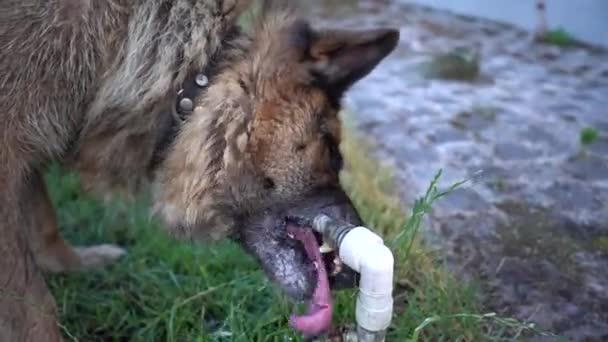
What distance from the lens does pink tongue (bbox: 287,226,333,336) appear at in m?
2.10

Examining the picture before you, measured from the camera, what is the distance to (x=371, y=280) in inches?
74.5

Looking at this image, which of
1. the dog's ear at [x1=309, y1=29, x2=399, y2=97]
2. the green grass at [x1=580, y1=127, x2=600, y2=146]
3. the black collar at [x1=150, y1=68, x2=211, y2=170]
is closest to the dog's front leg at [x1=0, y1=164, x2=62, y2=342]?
the black collar at [x1=150, y1=68, x2=211, y2=170]

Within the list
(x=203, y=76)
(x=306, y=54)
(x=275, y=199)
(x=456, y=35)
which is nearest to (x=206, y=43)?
(x=203, y=76)

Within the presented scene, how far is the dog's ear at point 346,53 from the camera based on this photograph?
219 centimetres

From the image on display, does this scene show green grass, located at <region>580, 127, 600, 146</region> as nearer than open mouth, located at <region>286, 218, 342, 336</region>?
No

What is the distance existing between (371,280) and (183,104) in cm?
84

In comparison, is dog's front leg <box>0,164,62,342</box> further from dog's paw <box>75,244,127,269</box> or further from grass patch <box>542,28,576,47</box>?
grass patch <box>542,28,576,47</box>

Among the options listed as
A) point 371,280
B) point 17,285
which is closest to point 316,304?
point 371,280

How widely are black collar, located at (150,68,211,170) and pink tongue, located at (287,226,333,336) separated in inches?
19.5

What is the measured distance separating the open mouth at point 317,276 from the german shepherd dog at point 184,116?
0.02 meters

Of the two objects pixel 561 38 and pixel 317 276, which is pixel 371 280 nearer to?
pixel 317 276

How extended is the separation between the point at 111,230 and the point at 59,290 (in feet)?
1.76

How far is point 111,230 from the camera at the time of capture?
3355 mm

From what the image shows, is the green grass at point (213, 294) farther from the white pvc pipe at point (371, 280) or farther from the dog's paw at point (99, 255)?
the white pvc pipe at point (371, 280)
